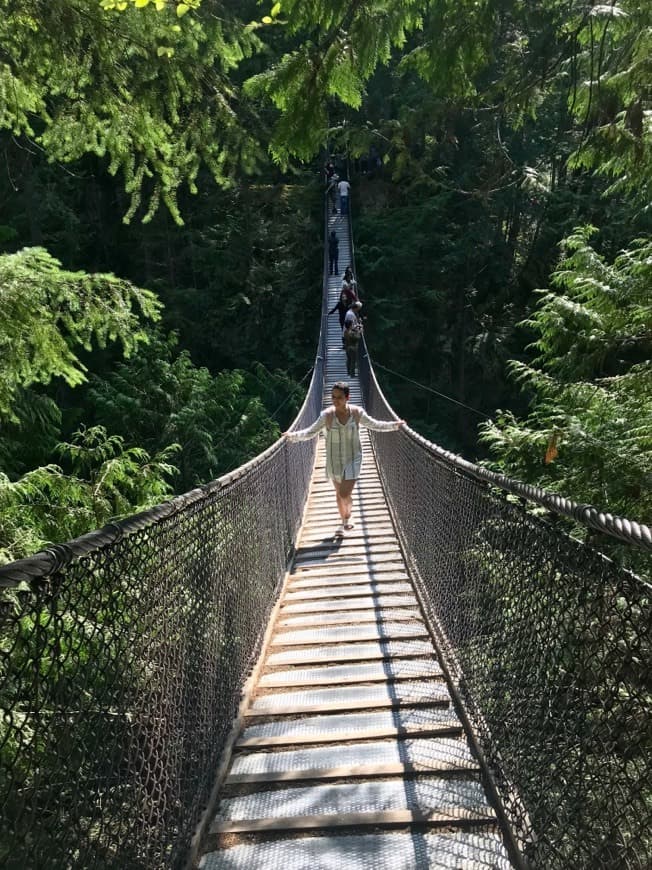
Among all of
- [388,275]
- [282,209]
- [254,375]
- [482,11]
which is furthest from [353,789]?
[282,209]

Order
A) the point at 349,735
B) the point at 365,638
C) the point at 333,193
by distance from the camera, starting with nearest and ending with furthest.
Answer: the point at 349,735 < the point at 365,638 < the point at 333,193

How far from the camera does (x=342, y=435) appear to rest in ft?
14.7

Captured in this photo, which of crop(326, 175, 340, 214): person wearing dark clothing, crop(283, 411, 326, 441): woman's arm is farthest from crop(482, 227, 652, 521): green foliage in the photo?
crop(326, 175, 340, 214): person wearing dark clothing

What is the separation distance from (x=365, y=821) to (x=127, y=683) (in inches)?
30.2

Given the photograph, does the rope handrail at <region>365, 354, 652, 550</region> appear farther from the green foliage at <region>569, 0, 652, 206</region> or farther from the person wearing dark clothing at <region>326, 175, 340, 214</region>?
the person wearing dark clothing at <region>326, 175, 340, 214</region>

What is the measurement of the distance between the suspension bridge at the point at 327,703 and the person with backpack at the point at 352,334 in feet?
23.7

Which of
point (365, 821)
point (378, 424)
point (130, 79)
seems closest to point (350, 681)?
point (365, 821)

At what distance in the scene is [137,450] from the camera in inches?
187

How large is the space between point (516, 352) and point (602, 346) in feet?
33.5

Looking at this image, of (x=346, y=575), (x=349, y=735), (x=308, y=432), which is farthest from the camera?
(x=308, y=432)

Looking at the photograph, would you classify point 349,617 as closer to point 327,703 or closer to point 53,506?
point 327,703

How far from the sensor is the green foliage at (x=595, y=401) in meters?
3.73

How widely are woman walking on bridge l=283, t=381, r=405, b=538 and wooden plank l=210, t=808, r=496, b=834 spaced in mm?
2796

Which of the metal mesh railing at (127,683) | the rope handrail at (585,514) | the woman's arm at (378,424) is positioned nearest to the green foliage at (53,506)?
the metal mesh railing at (127,683)
